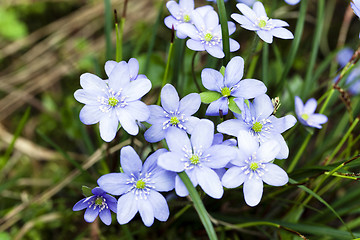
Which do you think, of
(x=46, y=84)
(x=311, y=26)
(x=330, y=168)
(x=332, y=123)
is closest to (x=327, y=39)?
(x=311, y=26)

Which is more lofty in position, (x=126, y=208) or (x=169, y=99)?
(x=169, y=99)

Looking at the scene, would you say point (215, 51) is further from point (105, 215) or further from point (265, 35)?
point (105, 215)

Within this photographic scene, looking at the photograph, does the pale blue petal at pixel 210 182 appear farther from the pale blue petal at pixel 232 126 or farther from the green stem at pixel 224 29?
the green stem at pixel 224 29

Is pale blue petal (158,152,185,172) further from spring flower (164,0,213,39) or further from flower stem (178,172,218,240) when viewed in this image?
spring flower (164,0,213,39)

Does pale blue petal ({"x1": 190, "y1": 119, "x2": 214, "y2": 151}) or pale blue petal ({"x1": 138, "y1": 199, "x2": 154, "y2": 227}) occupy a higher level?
pale blue petal ({"x1": 190, "y1": 119, "x2": 214, "y2": 151})

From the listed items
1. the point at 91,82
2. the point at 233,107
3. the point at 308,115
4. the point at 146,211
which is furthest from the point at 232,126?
the point at 308,115

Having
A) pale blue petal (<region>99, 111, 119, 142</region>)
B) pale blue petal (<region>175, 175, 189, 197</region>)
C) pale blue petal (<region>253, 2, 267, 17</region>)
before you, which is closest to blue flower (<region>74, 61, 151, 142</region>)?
pale blue petal (<region>99, 111, 119, 142</region>)
